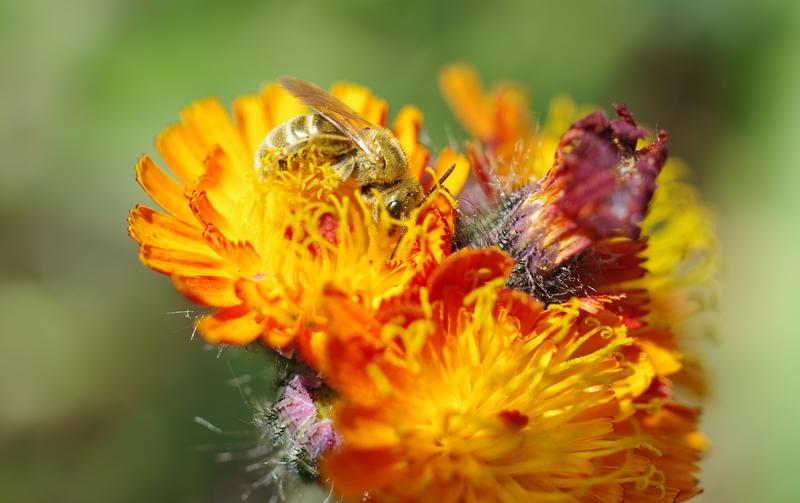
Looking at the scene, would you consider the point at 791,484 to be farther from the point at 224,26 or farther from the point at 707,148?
the point at 224,26

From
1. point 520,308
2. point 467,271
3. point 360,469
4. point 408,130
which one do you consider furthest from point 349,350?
point 408,130

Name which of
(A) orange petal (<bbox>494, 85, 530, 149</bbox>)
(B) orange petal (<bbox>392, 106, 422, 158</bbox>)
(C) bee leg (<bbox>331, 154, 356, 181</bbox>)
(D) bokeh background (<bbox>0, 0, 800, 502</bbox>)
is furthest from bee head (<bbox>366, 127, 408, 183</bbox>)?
(A) orange petal (<bbox>494, 85, 530, 149</bbox>)

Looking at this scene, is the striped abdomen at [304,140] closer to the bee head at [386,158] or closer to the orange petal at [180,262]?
the bee head at [386,158]

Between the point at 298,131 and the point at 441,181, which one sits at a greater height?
the point at 441,181

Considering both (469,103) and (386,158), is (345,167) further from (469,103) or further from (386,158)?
(469,103)

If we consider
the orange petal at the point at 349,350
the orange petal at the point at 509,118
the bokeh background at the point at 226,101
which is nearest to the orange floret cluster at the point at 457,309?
the orange petal at the point at 349,350

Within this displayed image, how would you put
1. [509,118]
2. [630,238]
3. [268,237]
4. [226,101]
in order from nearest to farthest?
[630,238] < [268,237] < [509,118] < [226,101]
